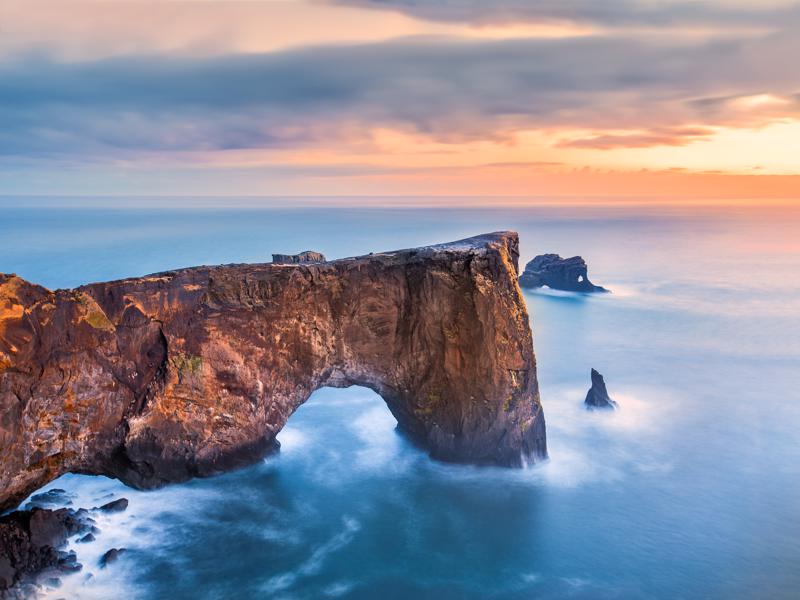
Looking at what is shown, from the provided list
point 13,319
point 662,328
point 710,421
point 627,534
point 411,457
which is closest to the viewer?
point 13,319

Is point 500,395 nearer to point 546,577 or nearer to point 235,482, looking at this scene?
Answer: point 546,577

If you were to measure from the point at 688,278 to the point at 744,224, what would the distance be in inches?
4737

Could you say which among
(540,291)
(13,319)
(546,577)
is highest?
(13,319)

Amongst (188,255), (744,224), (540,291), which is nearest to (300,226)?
(188,255)

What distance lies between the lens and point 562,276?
7981 centimetres

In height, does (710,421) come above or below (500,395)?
below

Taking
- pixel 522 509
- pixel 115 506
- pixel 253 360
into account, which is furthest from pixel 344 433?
pixel 115 506

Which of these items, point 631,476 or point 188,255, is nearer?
point 631,476

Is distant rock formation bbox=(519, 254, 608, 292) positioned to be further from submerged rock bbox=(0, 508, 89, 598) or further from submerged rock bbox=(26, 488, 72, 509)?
submerged rock bbox=(0, 508, 89, 598)

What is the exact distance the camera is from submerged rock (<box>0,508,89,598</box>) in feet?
69.3

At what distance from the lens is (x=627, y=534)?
2598 cm

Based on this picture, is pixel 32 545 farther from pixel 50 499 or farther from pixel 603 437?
pixel 603 437

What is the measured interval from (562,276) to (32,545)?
67697 mm

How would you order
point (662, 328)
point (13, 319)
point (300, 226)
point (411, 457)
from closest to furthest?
point (13, 319)
point (411, 457)
point (662, 328)
point (300, 226)
